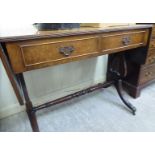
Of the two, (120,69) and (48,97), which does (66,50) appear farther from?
(48,97)

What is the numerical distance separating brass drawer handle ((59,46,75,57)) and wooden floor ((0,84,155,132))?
0.76 meters

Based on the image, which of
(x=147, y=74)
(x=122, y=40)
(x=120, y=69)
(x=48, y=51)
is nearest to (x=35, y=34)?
(x=48, y=51)

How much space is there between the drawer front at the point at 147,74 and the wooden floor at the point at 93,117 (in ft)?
0.67

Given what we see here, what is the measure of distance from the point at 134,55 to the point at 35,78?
1040mm

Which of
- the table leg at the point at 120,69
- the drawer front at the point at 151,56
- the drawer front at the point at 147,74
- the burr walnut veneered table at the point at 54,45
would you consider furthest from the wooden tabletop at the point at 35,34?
the drawer front at the point at 147,74

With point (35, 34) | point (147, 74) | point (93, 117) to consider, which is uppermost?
point (35, 34)

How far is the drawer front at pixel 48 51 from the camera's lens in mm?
825

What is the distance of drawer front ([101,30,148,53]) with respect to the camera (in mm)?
1097

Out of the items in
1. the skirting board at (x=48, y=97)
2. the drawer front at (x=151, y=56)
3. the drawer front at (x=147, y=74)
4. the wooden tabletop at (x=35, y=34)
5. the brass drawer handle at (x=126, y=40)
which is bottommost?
the skirting board at (x=48, y=97)

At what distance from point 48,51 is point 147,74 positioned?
132cm

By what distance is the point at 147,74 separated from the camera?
5.89 ft

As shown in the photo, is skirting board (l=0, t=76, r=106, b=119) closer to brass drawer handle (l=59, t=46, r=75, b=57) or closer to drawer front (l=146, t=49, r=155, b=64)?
drawer front (l=146, t=49, r=155, b=64)

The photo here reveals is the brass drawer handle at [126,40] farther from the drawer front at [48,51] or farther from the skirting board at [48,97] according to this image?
the skirting board at [48,97]

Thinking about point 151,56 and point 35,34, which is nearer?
point 35,34
